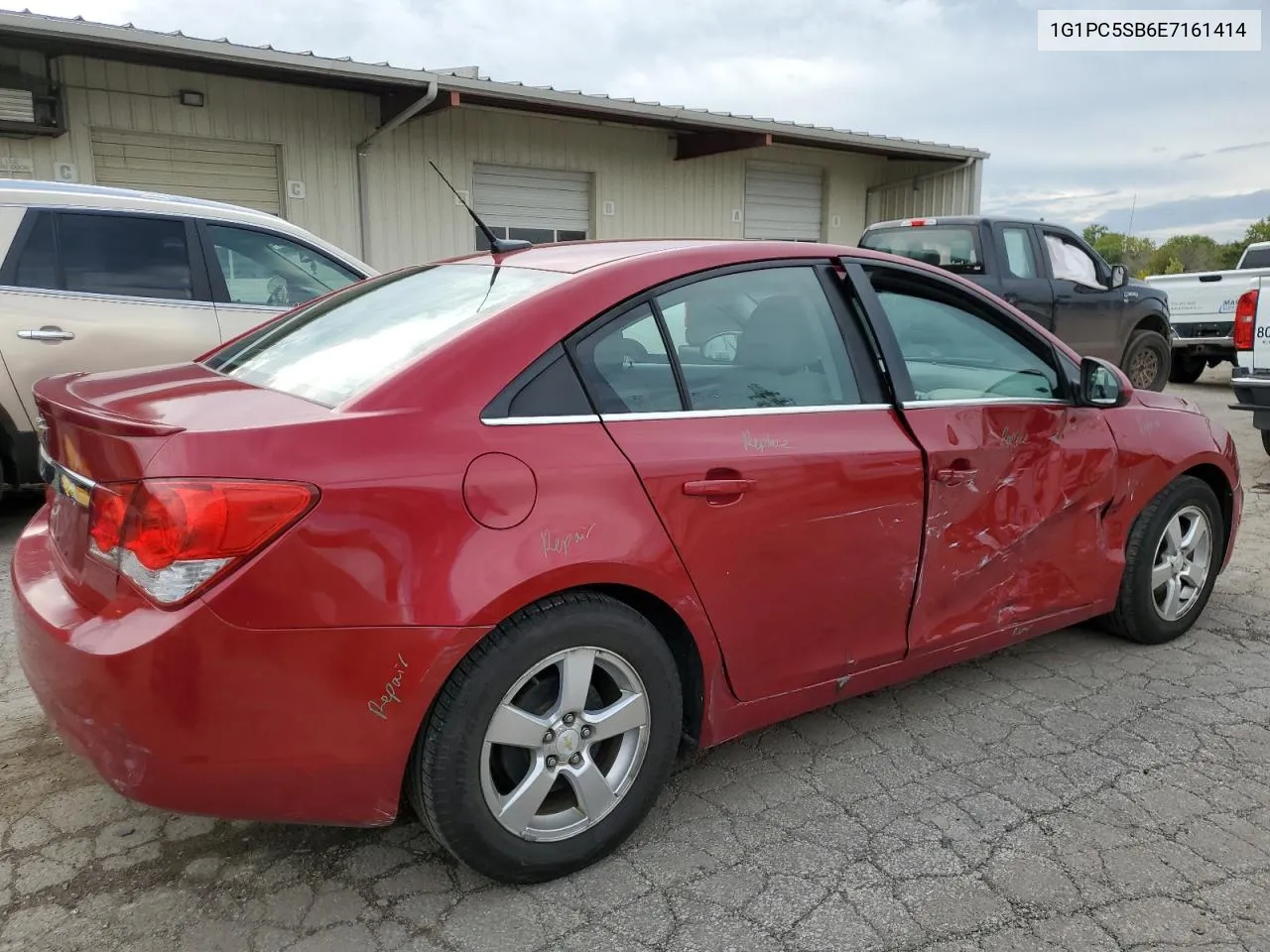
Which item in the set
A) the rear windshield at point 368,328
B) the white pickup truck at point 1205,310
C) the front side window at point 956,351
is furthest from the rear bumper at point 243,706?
the white pickup truck at point 1205,310

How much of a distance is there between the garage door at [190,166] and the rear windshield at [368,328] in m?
8.15

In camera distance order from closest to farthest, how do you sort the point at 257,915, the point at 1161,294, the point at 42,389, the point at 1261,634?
the point at 257,915, the point at 42,389, the point at 1261,634, the point at 1161,294

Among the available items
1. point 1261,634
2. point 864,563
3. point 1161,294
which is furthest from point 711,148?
point 864,563

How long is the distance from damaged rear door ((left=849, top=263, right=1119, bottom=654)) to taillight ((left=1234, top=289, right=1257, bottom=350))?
4.61 metres

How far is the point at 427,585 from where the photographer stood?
204 centimetres

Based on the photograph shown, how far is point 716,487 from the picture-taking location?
2.45 metres

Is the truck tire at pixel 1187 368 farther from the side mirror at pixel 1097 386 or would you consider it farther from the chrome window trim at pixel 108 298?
the chrome window trim at pixel 108 298

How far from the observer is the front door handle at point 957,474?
9.55 ft

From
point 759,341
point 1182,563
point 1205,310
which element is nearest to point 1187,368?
point 1205,310

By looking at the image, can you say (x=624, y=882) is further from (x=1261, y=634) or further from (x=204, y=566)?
(x=1261, y=634)

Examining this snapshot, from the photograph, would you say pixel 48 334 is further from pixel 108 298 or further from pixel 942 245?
pixel 942 245

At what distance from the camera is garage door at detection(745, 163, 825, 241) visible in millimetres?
15062

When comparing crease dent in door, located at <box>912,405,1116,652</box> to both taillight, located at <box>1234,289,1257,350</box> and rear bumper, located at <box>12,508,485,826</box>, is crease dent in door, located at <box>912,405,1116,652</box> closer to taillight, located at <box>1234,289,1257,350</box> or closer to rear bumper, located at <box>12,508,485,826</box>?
rear bumper, located at <box>12,508,485,826</box>

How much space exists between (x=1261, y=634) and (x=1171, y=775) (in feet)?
5.03
